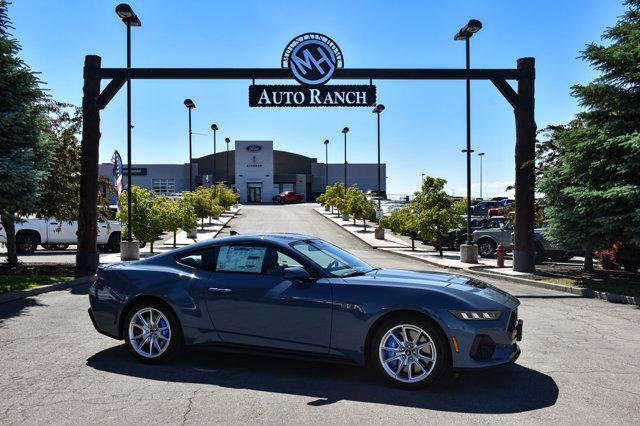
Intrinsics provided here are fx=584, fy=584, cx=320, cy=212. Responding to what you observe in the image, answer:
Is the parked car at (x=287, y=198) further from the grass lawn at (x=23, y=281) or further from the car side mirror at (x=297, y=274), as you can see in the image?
the car side mirror at (x=297, y=274)

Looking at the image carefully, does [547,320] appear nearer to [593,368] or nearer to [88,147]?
[593,368]

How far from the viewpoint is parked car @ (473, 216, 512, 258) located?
77.5ft

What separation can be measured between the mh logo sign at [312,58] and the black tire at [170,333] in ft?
34.7

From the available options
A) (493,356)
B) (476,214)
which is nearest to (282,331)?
(493,356)

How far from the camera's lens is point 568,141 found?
1480 centimetres

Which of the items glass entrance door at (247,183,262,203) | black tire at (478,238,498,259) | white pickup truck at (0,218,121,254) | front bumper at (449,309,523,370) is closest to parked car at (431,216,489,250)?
black tire at (478,238,498,259)

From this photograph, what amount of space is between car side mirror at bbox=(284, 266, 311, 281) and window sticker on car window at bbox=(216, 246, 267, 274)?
0.51 metres

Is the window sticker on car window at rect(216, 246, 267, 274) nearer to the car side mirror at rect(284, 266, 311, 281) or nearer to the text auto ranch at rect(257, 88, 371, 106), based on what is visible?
the car side mirror at rect(284, 266, 311, 281)

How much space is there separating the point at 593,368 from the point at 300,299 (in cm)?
335

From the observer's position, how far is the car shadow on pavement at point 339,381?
5211 millimetres

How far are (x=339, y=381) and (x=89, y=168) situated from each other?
12596 mm

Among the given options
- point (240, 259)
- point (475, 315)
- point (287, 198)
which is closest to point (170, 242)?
point (240, 259)

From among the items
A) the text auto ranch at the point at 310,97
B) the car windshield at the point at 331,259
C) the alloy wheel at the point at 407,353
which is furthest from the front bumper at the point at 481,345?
the text auto ranch at the point at 310,97

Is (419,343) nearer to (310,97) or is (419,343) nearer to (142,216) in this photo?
(310,97)
